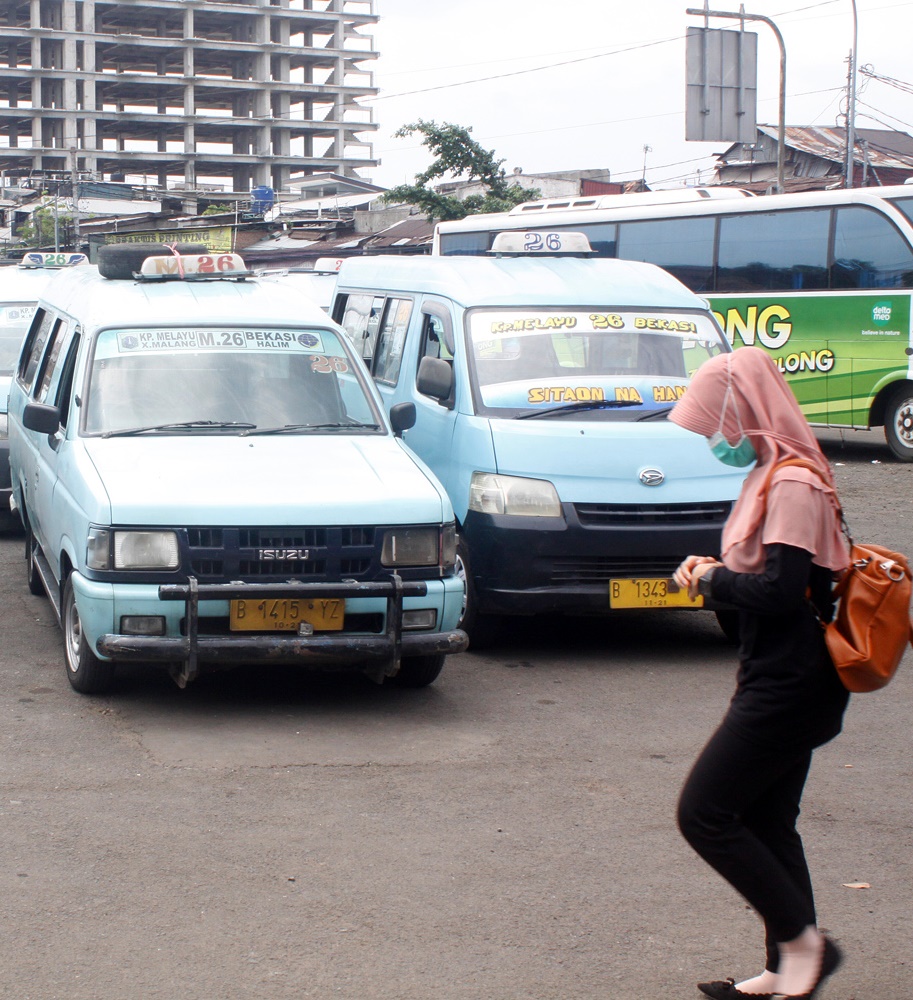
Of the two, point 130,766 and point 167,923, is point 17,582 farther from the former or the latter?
point 167,923

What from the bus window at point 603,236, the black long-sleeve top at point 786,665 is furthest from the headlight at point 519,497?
the bus window at point 603,236

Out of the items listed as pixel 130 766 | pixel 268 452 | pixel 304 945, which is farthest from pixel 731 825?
pixel 268 452

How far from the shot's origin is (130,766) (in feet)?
17.4

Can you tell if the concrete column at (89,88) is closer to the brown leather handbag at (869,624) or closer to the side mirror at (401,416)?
the side mirror at (401,416)

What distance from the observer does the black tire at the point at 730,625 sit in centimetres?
760

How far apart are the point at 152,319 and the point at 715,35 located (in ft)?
68.6

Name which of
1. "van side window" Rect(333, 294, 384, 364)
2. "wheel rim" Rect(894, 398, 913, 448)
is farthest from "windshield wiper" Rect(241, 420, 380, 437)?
"wheel rim" Rect(894, 398, 913, 448)

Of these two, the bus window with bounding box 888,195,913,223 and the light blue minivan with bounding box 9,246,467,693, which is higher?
the bus window with bounding box 888,195,913,223

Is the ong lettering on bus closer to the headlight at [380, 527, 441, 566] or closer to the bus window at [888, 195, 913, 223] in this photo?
the bus window at [888, 195, 913, 223]

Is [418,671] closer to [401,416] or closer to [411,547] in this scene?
[411,547]

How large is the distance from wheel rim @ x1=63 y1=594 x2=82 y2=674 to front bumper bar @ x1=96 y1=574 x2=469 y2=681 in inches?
21.2

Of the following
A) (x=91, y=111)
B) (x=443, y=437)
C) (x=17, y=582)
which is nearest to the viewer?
(x=443, y=437)

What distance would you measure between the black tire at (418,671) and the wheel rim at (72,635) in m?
1.46

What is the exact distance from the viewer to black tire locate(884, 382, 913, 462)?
16.6m
